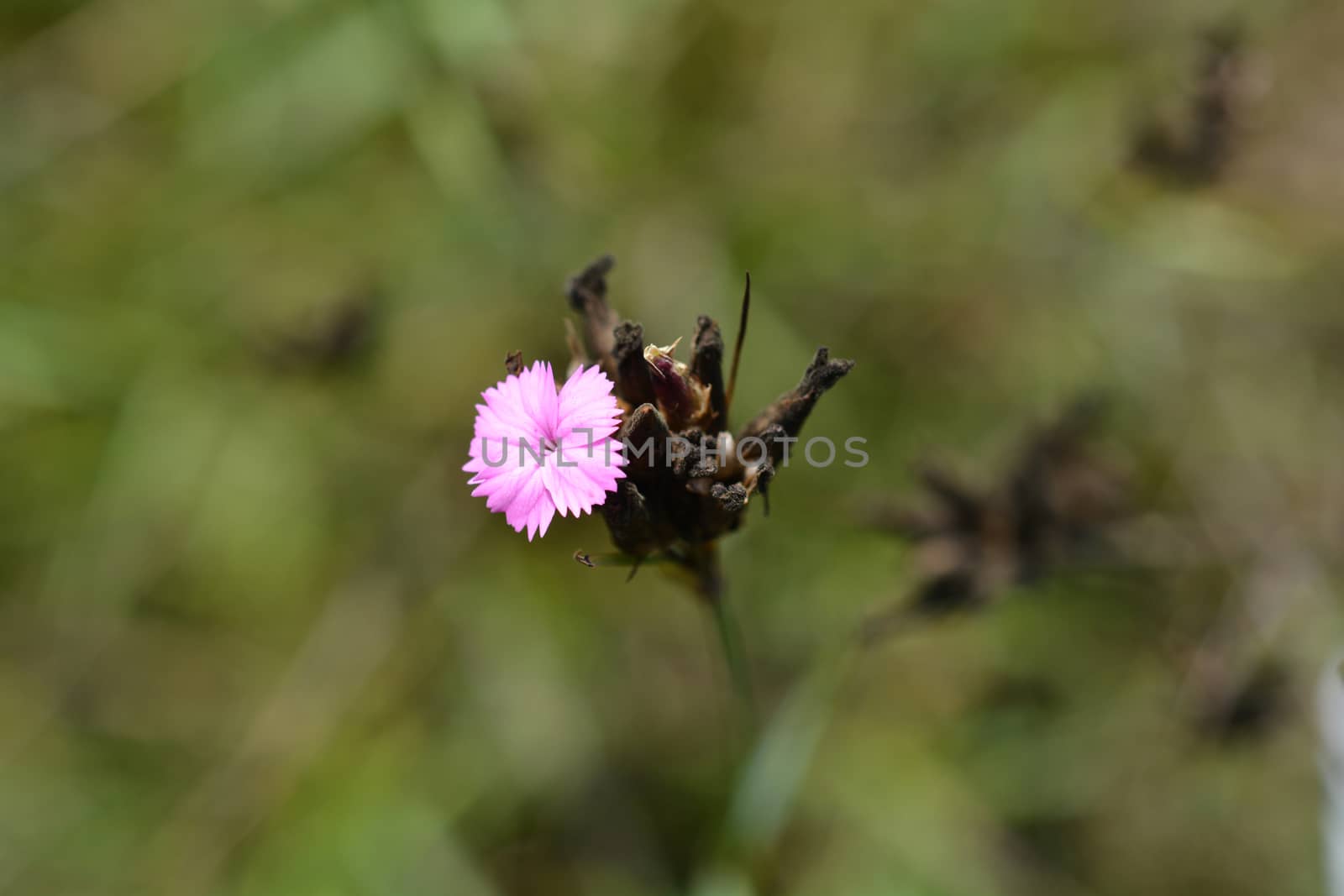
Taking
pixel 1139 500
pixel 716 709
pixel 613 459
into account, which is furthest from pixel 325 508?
pixel 1139 500

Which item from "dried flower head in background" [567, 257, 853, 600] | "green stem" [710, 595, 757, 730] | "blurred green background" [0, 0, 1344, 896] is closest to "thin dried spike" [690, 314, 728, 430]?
"dried flower head in background" [567, 257, 853, 600]

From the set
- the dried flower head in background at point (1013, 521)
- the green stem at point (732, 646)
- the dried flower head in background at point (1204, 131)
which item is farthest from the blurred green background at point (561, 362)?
the green stem at point (732, 646)

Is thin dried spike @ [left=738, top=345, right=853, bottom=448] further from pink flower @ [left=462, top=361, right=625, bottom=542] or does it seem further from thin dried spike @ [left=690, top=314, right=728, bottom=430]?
pink flower @ [left=462, top=361, right=625, bottom=542]

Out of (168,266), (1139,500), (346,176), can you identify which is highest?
(1139,500)

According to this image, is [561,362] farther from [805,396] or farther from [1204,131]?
[1204,131]

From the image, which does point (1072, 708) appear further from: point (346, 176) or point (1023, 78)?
point (346, 176)

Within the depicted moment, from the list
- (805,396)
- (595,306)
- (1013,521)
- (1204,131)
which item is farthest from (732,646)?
(1204,131)
